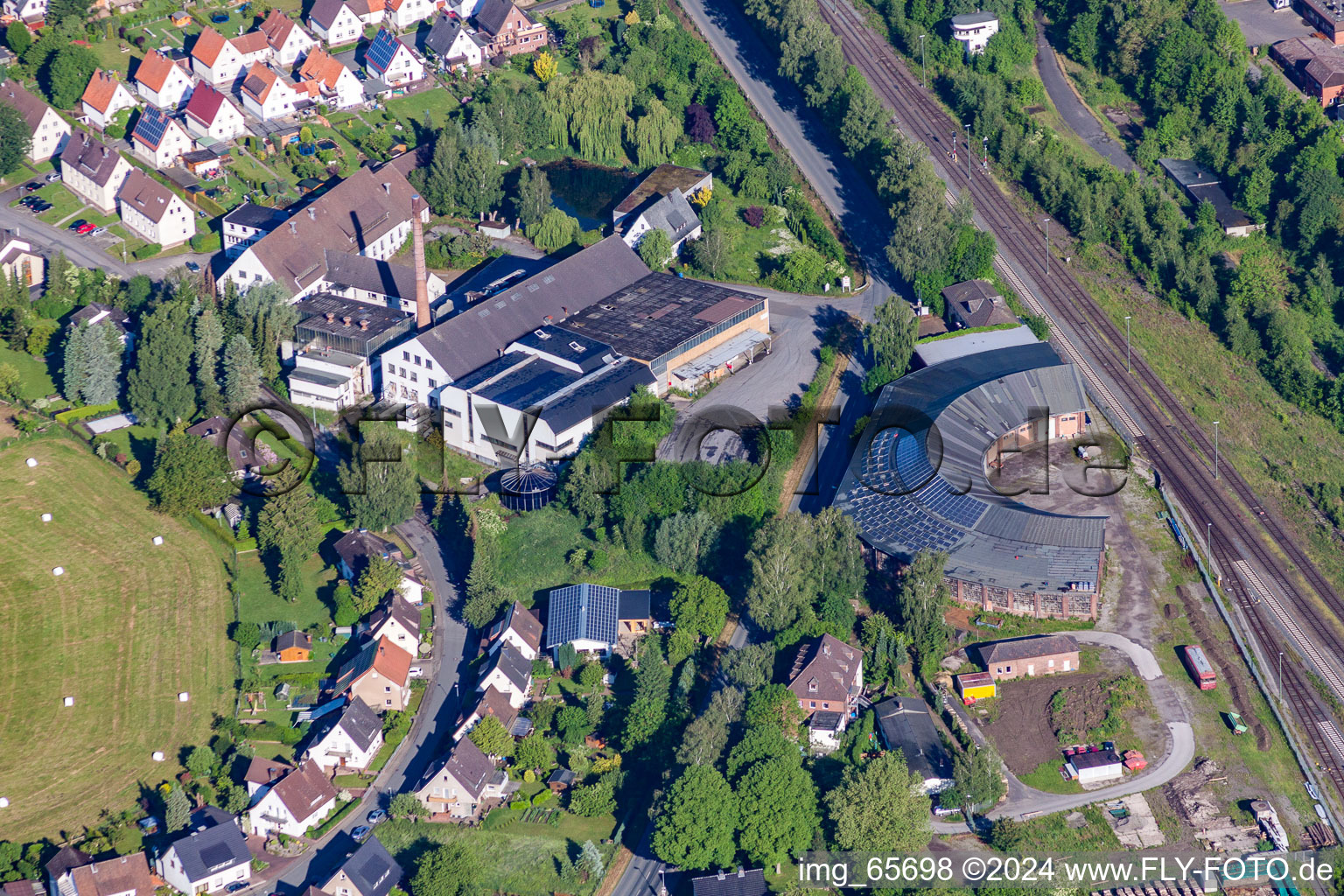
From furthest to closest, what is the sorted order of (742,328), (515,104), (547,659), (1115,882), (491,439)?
A: (515,104) → (742,328) → (491,439) → (547,659) → (1115,882)

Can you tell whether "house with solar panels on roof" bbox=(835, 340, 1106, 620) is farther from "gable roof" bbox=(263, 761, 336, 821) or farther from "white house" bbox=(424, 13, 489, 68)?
"white house" bbox=(424, 13, 489, 68)

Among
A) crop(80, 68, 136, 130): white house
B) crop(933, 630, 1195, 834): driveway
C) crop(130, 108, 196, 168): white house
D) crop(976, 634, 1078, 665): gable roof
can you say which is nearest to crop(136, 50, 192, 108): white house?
crop(80, 68, 136, 130): white house

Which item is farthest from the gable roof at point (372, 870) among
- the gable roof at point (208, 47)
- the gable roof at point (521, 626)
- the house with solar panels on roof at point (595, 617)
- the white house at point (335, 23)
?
the white house at point (335, 23)

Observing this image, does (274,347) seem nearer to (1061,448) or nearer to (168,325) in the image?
(168,325)

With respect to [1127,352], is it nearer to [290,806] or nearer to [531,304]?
[531,304]

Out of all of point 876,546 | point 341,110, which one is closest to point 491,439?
point 876,546

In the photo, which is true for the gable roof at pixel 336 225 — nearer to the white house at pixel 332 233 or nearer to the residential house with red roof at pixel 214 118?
the white house at pixel 332 233
